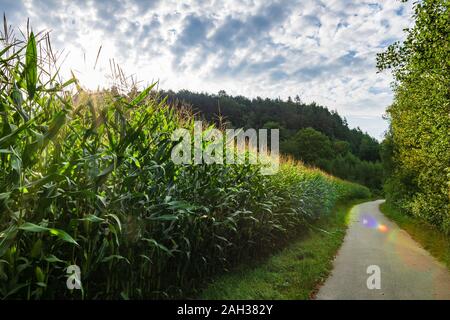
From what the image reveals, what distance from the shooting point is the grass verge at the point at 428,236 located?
862 centimetres

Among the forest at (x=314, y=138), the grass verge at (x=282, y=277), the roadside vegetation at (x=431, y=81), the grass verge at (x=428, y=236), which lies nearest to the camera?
the grass verge at (x=282, y=277)

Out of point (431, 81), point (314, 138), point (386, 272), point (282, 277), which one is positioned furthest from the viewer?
point (314, 138)

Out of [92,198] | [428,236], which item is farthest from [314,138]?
[92,198]

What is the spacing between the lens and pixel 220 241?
596cm

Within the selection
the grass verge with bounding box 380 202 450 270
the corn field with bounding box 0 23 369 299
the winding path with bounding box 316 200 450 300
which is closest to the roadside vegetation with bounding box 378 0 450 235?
the grass verge with bounding box 380 202 450 270

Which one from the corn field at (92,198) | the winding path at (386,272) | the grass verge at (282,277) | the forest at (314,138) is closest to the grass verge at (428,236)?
the winding path at (386,272)

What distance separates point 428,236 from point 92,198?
11.4m

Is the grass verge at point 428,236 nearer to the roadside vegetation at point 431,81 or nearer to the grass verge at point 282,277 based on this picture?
the roadside vegetation at point 431,81

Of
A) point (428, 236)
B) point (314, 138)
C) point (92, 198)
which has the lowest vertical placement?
point (428, 236)

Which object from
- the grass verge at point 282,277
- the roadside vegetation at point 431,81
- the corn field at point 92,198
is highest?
the roadside vegetation at point 431,81

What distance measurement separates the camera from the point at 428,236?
36.8ft

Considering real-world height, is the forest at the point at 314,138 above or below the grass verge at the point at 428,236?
above

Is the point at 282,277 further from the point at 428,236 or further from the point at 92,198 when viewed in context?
the point at 428,236

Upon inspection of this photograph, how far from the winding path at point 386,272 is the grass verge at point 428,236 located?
23 cm
